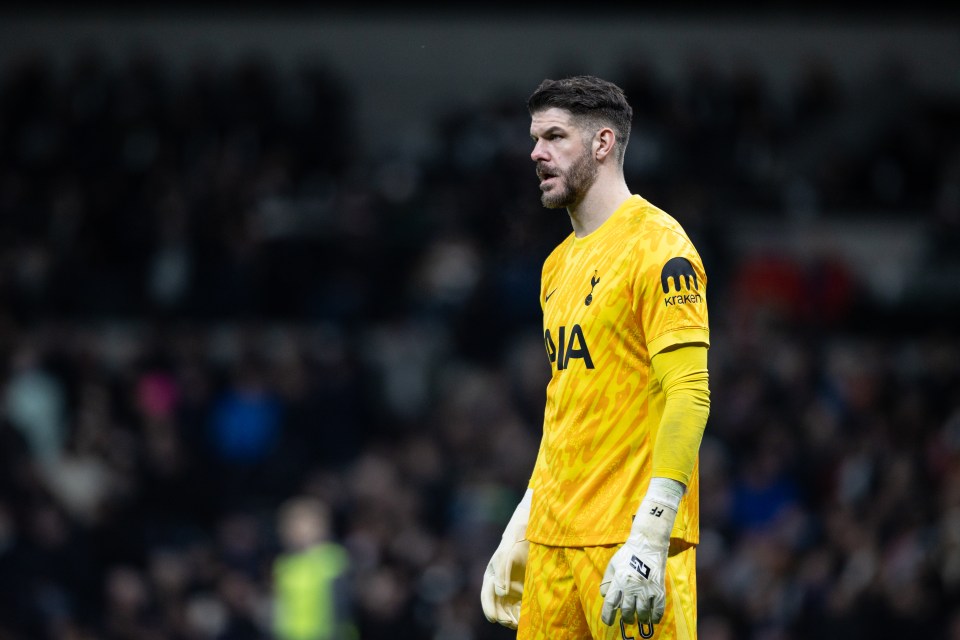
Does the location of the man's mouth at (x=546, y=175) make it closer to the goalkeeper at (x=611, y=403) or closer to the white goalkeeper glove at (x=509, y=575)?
the goalkeeper at (x=611, y=403)

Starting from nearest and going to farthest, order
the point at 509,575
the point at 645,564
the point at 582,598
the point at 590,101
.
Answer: the point at 645,564 → the point at 582,598 → the point at 590,101 → the point at 509,575

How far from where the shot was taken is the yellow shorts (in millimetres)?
4367

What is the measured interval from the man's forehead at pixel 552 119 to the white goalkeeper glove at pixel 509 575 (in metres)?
1.22

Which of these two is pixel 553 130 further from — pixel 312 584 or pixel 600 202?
pixel 312 584

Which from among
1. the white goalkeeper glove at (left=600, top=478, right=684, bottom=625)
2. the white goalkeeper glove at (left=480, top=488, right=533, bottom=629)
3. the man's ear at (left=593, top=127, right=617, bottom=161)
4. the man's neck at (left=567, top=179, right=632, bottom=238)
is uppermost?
the man's ear at (left=593, top=127, right=617, bottom=161)

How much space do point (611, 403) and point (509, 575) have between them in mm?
804

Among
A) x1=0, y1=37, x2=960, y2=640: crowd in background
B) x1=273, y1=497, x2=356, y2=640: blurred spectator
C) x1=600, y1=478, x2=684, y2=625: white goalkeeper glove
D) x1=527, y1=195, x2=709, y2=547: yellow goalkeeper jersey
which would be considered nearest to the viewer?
x1=600, y1=478, x2=684, y2=625: white goalkeeper glove

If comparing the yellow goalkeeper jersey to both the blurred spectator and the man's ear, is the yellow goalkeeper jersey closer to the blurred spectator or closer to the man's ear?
the man's ear

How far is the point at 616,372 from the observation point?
4492 mm

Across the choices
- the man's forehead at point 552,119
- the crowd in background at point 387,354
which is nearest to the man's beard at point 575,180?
the man's forehead at point 552,119

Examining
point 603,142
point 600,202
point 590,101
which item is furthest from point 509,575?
point 590,101

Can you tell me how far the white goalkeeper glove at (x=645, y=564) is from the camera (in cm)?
409

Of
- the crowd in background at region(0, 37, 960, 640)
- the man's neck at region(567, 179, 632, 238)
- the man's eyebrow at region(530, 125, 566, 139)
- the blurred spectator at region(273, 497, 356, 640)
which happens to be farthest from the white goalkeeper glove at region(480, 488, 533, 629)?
the blurred spectator at region(273, 497, 356, 640)

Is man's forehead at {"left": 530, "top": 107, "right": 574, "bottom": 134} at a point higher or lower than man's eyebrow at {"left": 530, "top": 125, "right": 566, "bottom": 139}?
higher
